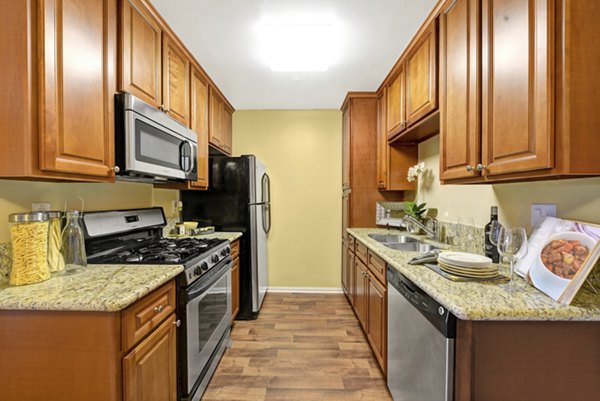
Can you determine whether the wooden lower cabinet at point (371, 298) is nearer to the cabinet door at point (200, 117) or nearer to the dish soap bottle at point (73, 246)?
the cabinet door at point (200, 117)

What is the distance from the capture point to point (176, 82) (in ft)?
7.09

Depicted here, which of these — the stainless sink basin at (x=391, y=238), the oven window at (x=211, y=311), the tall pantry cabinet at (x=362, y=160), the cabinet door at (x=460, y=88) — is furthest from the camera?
the tall pantry cabinet at (x=362, y=160)

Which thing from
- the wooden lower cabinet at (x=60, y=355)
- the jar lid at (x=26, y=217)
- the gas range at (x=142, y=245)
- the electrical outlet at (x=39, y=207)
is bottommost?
the wooden lower cabinet at (x=60, y=355)

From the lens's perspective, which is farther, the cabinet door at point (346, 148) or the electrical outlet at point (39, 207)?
the cabinet door at point (346, 148)

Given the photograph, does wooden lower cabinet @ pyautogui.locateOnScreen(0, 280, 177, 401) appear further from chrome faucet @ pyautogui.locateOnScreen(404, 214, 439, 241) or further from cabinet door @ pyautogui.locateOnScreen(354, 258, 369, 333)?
chrome faucet @ pyautogui.locateOnScreen(404, 214, 439, 241)

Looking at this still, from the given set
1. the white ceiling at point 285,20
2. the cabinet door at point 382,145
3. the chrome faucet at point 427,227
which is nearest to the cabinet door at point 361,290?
the chrome faucet at point 427,227

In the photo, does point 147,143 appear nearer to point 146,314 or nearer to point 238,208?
point 146,314

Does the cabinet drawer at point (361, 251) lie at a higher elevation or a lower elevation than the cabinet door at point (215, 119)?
lower

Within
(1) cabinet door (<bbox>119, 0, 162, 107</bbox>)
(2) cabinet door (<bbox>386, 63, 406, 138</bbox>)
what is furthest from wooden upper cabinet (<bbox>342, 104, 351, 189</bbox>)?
(1) cabinet door (<bbox>119, 0, 162, 107</bbox>)

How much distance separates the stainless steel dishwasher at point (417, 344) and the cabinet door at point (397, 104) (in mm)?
1429

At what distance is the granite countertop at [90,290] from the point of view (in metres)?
1.02

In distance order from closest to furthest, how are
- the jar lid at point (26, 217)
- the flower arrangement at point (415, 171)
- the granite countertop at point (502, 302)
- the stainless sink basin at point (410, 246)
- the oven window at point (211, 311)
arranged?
the granite countertop at point (502, 302)
the jar lid at point (26, 217)
the oven window at point (211, 311)
the stainless sink basin at point (410, 246)
the flower arrangement at point (415, 171)

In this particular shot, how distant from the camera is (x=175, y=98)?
84.4 inches

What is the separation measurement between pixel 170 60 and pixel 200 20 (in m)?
0.38
